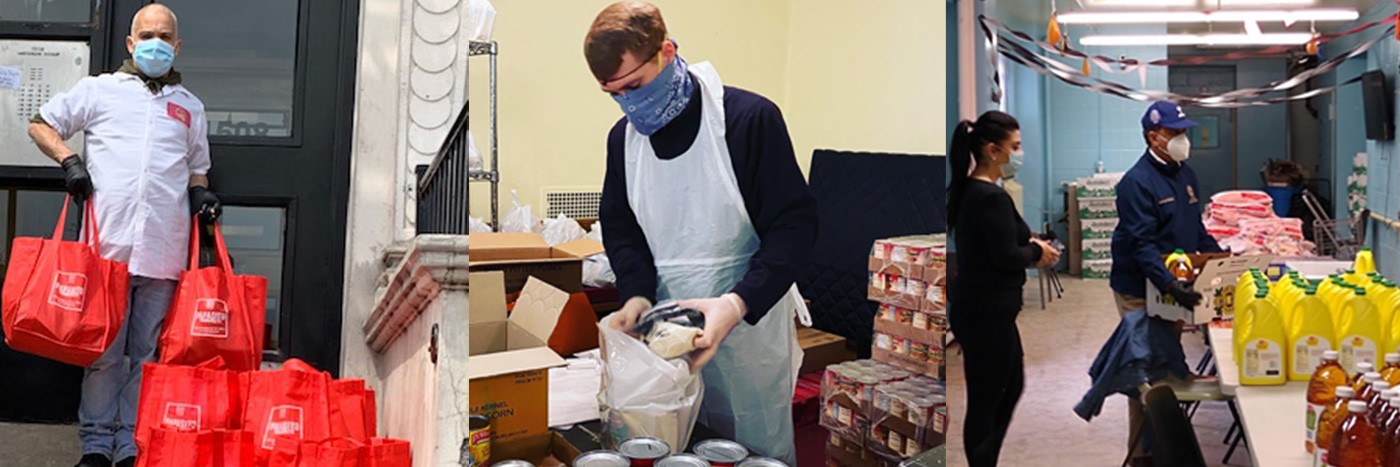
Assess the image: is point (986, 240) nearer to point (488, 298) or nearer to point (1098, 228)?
point (1098, 228)

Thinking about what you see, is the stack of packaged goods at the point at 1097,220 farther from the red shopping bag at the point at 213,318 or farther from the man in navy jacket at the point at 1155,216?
the red shopping bag at the point at 213,318

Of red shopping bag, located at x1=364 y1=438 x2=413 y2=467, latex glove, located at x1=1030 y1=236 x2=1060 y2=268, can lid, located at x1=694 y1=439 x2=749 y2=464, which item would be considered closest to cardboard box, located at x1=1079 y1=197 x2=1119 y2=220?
latex glove, located at x1=1030 y1=236 x2=1060 y2=268

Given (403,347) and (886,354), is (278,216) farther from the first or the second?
(886,354)

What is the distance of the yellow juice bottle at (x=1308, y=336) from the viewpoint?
55.0 inches

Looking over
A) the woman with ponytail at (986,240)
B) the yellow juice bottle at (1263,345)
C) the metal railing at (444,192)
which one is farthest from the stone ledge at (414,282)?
the yellow juice bottle at (1263,345)

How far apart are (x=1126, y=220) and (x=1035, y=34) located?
0.27 m

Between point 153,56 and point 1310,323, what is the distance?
208cm

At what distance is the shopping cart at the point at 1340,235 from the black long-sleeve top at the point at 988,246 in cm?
59

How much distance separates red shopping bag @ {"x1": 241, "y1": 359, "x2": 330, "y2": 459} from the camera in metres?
1.74

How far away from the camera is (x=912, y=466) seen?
0.94 metres

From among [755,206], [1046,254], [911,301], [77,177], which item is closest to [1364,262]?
[1046,254]

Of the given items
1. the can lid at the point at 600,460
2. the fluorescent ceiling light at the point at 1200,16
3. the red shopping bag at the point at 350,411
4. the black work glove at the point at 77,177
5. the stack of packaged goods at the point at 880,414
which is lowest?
the red shopping bag at the point at 350,411

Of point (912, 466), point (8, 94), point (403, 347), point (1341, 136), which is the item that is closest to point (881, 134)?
point (912, 466)

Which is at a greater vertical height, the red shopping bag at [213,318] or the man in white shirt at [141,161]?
the man in white shirt at [141,161]
